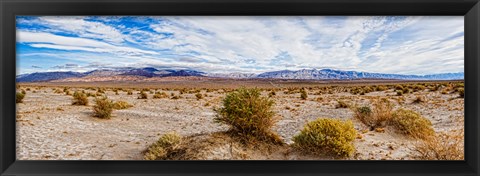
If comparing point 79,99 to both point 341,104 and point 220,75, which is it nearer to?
point 220,75

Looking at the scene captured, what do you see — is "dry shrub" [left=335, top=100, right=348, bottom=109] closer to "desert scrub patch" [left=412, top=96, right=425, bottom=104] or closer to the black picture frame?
"desert scrub patch" [left=412, top=96, right=425, bottom=104]

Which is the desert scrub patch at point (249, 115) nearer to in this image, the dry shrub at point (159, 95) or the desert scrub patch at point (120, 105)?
the desert scrub patch at point (120, 105)

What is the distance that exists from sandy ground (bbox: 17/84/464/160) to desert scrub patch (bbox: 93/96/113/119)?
0.05 meters

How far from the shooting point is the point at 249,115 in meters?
1.57

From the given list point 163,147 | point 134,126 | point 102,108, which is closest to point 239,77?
point 163,147

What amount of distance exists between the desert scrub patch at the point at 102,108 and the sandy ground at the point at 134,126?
0.05 metres

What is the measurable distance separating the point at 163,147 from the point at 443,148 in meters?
1.80

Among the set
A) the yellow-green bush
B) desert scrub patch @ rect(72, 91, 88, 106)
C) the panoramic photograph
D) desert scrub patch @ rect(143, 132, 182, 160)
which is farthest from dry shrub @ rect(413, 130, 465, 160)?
desert scrub patch @ rect(72, 91, 88, 106)

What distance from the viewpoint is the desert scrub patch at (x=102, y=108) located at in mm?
1867

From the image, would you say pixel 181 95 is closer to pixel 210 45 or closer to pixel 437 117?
pixel 210 45

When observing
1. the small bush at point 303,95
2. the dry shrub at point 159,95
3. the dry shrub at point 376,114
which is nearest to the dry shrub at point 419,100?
the dry shrub at point 376,114
